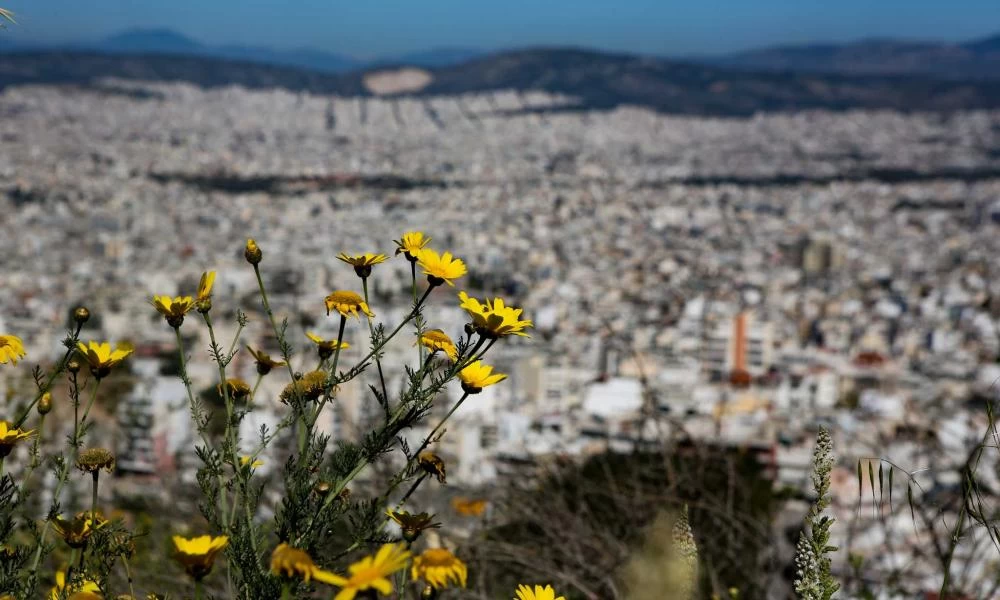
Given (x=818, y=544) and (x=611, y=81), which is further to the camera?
(x=611, y=81)

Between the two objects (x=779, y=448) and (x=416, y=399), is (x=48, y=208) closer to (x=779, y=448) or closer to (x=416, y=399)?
(x=779, y=448)

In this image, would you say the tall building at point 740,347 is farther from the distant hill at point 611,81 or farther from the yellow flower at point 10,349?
the distant hill at point 611,81

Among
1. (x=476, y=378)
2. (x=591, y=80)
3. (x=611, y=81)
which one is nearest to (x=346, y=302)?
(x=476, y=378)

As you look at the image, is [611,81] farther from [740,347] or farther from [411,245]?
[411,245]

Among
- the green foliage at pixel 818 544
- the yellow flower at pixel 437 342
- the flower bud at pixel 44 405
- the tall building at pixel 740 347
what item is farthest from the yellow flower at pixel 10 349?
the tall building at pixel 740 347

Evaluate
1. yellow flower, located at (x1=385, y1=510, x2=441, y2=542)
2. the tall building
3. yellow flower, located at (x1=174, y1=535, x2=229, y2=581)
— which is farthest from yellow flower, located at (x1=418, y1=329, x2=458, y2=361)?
the tall building

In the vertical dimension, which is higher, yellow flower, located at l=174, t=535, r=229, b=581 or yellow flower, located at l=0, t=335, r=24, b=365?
yellow flower, located at l=0, t=335, r=24, b=365

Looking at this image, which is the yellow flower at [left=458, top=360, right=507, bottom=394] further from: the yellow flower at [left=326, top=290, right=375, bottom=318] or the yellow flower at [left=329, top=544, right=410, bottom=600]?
the yellow flower at [left=329, top=544, right=410, bottom=600]
